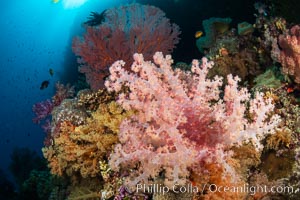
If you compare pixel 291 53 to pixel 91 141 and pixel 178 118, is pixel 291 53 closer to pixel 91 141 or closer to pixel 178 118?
pixel 178 118

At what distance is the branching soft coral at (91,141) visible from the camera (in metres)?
4.14

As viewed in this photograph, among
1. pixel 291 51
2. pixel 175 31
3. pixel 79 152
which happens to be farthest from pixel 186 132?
pixel 175 31

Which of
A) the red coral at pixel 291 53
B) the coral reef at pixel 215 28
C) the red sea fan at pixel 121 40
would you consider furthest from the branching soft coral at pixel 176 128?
the coral reef at pixel 215 28

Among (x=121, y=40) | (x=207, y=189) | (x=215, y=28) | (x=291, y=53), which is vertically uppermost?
(x=215, y=28)

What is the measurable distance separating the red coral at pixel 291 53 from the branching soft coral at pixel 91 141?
2.90 m

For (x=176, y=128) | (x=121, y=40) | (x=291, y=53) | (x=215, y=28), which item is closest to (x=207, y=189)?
(x=176, y=128)

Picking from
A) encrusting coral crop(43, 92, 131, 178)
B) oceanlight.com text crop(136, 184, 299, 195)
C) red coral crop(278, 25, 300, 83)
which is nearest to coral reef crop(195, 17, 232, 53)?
red coral crop(278, 25, 300, 83)

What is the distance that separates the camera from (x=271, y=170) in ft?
12.1

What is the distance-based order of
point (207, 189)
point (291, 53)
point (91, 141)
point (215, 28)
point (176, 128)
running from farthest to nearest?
point (215, 28) → point (291, 53) → point (91, 141) → point (207, 189) → point (176, 128)

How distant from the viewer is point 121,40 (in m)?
6.87

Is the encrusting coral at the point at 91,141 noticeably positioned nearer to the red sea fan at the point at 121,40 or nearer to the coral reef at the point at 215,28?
the red sea fan at the point at 121,40

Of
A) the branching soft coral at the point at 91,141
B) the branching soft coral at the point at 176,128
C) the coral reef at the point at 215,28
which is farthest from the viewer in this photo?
the coral reef at the point at 215,28

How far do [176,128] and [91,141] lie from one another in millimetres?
1681

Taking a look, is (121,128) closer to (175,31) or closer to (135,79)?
(135,79)
